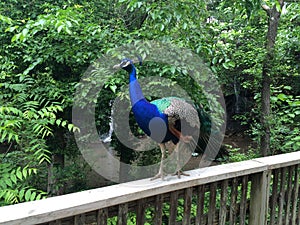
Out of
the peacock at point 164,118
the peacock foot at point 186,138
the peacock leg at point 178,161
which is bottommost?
the peacock leg at point 178,161

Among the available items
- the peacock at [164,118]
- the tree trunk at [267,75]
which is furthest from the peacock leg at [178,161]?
the tree trunk at [267,75]

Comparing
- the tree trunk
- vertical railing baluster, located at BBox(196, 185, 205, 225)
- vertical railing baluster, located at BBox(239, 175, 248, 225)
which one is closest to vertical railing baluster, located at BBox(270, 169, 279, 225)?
vertical railing baluster, located at BBox(239, 175, 248, 225)

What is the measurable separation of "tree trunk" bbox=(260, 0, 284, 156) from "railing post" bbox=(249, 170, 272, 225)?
88.2 inches

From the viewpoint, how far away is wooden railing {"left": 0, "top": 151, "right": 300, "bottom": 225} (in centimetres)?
98

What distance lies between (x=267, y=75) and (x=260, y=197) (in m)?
2.55

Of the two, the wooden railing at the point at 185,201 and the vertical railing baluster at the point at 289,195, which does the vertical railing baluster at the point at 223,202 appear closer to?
the wooden railing at the point at 185,201

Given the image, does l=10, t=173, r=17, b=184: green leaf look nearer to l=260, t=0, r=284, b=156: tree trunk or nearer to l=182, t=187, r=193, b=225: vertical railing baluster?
l=182, t=187, r=193, b=225: vertical railing baluster

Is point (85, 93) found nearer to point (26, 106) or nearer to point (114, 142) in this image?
point (26, 106)

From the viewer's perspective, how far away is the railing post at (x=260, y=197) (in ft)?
5.19

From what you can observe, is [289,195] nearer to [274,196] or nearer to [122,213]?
[274,196]

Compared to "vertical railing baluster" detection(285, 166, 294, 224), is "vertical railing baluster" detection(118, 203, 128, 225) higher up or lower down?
higher up

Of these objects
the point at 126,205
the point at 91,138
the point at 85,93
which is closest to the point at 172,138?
the point at 126,205

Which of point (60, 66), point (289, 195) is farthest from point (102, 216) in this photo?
point (60, 66)

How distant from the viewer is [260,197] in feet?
5.21
